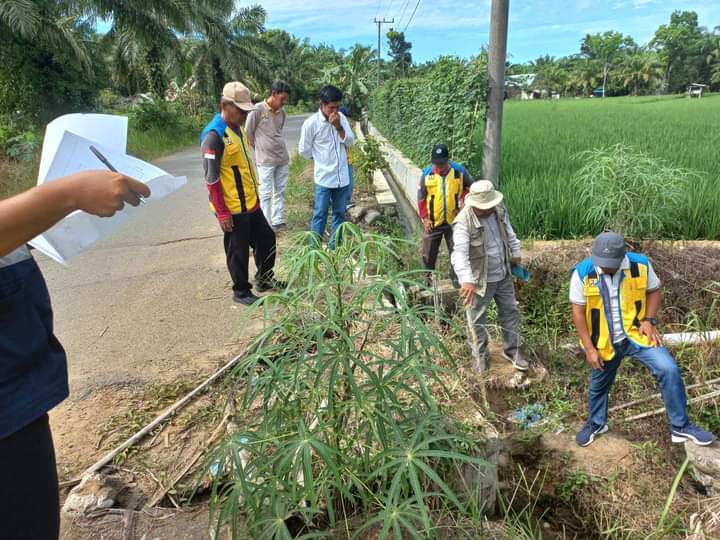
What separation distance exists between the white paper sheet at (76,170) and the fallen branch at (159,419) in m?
0.86

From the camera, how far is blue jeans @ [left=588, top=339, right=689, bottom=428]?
2789 millimetres

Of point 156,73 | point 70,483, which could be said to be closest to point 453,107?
point 70,483

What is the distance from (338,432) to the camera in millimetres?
1864

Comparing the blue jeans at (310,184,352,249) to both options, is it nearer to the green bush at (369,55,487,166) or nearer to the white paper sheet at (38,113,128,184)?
the green bush at (369,55,487,166)

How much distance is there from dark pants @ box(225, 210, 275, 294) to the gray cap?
2452 mm

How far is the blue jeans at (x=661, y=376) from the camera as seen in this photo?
2.79 m

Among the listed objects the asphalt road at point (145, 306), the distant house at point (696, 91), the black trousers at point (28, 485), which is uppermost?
the distant house at point (696, 91)

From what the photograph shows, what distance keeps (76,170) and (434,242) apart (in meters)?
3.75

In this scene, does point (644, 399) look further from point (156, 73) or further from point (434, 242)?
point (156, 73)

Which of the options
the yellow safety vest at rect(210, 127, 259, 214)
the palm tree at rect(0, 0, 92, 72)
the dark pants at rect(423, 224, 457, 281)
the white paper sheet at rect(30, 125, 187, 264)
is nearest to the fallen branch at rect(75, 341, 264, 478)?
the white paper sheet at rect(30, 125, 187, 264)

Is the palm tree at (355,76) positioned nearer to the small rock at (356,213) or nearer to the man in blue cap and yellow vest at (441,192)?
the small rock at (356,213)

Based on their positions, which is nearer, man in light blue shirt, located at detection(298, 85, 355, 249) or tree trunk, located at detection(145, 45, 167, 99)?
man in light blue shirt, located at detection(298, 85, 355, 249)

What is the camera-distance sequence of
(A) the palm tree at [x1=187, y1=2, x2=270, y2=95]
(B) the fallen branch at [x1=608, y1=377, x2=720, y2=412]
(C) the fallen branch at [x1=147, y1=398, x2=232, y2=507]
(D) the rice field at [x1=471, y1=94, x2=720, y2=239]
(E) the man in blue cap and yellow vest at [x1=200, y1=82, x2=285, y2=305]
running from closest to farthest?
(C) the fallen branch at [x1=147, y1=398, x2=232, y2=507]
(B) the fallen branch at [x1=608, y1=377, x2=720, y2=412]
(E) the man in blue cap and yellow vest at [x1=200, y1=82, x2=285, y2=305]
(D) the rice field at [x1=471, y1=94, x2=720, y2=239]
(A) the palm tree at [x1=187, y1=2, x2=270, y2=95]

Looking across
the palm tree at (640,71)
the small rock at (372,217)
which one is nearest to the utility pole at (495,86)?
the small rock at (372,217)
